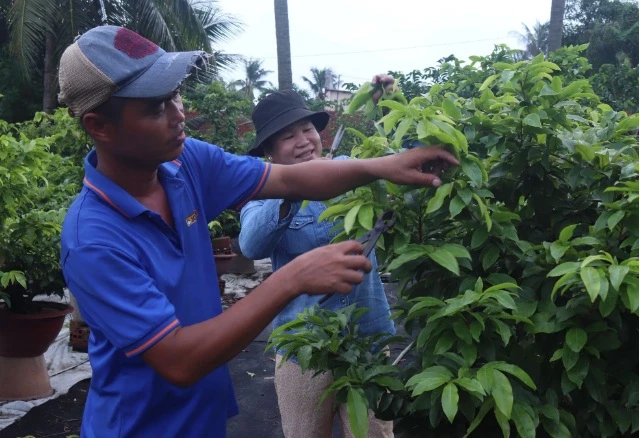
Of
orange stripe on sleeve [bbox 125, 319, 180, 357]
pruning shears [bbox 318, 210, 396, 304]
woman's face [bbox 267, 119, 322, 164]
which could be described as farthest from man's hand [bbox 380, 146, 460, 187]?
woman's face [bbox 267, 119, 322, 164]

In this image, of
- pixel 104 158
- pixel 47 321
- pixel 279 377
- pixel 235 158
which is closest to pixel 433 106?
pixel 235 158

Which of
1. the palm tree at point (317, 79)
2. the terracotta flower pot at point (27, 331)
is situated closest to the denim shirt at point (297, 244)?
the terracotta flower pot at point (27, 331)

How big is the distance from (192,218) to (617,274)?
3.91ft

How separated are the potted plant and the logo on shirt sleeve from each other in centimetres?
254

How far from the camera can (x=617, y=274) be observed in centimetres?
147

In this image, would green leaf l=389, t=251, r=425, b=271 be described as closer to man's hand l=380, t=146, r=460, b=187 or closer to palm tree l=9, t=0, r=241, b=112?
man's hand l=380, t=146, r=460, b=187

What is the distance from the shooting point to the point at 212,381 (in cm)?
210

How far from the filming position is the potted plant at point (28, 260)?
4.50m

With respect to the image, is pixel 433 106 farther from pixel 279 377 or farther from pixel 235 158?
pixel 279 377

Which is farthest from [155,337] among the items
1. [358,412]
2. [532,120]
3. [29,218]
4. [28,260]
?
[28,260]

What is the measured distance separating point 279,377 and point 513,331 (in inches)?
56.4

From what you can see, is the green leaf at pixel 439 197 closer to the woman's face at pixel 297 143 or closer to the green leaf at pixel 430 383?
the green leaf at pixel 430 383

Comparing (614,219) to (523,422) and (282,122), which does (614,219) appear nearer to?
(523,422)

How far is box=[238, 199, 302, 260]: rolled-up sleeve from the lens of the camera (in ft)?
9.39
